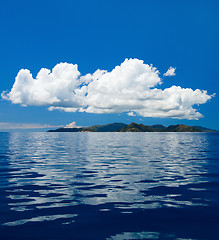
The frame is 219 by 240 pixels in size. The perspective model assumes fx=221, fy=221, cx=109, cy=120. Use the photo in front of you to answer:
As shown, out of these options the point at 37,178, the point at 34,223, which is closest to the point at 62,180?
the point at 37,178

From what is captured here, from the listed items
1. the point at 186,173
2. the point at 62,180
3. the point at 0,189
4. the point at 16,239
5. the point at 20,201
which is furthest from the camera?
the point at 186,173

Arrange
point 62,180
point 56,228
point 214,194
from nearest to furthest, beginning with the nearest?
point 56,228
point 214,194
point 62,180

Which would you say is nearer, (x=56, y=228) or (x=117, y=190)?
(x=56, y=228)

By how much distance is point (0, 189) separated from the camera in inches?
744

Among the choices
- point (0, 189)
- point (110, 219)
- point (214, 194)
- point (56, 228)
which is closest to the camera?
point (56, 228)

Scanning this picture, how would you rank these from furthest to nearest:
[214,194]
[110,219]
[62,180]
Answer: [62,180]
[214,194]
[110,219]

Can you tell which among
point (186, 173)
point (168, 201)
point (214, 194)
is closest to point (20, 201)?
point (168, 201)

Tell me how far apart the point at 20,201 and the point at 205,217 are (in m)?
12.1

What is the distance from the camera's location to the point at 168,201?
15531 millimetres

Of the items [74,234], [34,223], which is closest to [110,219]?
[74,234]

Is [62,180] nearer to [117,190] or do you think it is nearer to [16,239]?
[117,190]

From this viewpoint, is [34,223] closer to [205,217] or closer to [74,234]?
[74,234]

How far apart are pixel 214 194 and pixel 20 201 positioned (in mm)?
14707

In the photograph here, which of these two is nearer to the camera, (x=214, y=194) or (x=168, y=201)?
(x=168, y=201)
